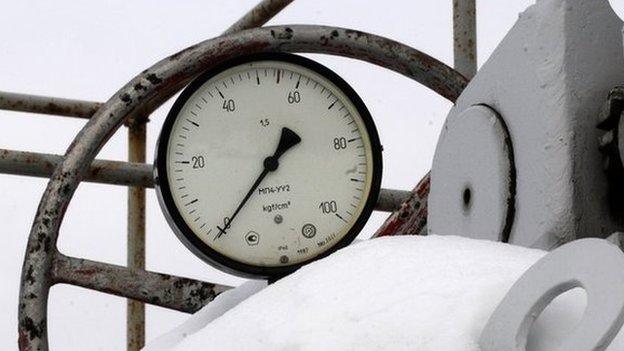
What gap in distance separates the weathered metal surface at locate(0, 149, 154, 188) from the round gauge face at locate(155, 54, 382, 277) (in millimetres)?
654

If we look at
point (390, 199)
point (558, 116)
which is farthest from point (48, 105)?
point (558, 116)

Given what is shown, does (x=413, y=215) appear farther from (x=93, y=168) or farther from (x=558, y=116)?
(x=93, y=168)

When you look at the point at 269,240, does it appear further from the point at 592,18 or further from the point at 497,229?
the point at 592,18

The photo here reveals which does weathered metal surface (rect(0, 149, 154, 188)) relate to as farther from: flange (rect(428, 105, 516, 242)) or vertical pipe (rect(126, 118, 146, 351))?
flange (rect(428, 105, 516, 242))

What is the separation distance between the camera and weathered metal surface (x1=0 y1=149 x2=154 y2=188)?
204 cm

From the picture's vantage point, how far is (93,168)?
6.80 feet

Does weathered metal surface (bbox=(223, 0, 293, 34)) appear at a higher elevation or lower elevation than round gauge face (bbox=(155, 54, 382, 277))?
higher

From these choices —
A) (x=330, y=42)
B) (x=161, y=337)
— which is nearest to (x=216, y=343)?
(x=161, y=337)

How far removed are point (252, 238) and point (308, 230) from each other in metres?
0.07

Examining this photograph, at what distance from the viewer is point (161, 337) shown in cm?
129

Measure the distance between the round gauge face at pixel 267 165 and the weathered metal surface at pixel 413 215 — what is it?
3.9 inches

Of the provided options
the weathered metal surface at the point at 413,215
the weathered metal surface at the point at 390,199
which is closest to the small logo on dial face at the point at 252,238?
the weathered metal surface at the point at 413,215

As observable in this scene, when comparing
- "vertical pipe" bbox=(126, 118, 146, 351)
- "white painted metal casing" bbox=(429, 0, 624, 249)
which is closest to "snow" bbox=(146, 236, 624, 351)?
"white painted metal casing" bbox=(429, 0, 624, 249)

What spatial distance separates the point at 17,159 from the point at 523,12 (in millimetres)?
1117
